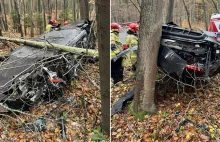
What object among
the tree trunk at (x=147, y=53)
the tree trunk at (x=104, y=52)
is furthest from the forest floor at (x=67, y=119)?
the tree trunk at (x=147, y=53)

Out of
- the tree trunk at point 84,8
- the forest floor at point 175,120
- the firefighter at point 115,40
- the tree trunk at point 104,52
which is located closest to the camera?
the tree trunk at point 104,52

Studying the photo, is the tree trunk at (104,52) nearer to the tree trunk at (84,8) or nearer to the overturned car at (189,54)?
the overturned car at (189,54)

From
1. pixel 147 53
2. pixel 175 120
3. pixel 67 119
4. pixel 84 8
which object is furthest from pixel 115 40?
pixel 175 120

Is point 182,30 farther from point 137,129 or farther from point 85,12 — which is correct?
point 85,12

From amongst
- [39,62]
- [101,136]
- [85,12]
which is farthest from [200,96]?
[85,12]

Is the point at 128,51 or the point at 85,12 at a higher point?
the point at 85,12

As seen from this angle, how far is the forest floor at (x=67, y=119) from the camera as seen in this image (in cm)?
473

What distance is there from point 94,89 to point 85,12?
17.2 ft

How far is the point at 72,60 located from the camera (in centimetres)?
608

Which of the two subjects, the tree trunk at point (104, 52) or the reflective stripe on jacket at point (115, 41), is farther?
the reflective stripe on jacket at point (115, 41)

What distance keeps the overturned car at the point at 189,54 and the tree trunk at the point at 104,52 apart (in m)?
1.45

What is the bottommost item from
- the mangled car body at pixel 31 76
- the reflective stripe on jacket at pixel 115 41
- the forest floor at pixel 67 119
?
the forest floor at pixel 67 119

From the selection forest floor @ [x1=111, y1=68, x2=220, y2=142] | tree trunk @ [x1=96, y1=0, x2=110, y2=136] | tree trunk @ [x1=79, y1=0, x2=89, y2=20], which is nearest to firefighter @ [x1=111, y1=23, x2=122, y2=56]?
forest floor @ [x1=111, y1=68, x2=220, y2=142]

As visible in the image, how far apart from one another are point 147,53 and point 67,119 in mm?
2283
